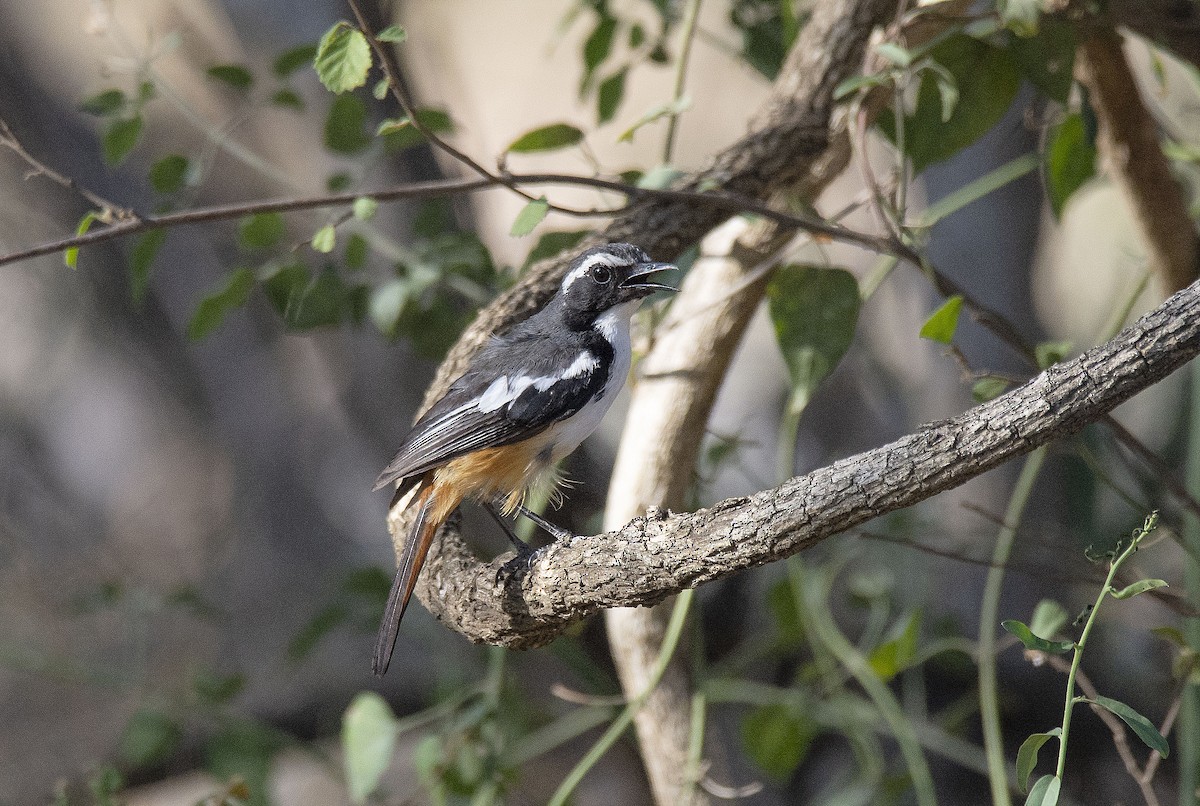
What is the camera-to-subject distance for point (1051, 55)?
256 centimetres

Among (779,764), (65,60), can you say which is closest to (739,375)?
(779,764)

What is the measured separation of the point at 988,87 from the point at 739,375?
109 inches

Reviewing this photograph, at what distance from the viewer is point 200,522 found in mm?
5316

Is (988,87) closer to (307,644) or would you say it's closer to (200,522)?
(307,644)

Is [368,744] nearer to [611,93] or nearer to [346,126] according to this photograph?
[346,126]

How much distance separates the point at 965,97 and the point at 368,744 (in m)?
2.22

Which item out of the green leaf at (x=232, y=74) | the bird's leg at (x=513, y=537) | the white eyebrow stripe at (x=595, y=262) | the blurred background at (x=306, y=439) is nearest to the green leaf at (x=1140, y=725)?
the bird's leg at (x=513, y=537)

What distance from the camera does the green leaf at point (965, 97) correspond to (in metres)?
2.64

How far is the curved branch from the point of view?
4.50ft

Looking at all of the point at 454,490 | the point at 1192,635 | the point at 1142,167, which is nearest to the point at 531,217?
Result: the point at 454,490

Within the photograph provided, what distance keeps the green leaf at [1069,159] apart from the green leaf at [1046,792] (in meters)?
1.82

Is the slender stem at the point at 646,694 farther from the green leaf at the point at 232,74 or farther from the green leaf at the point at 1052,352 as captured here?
the green leaf at the point at 232,74

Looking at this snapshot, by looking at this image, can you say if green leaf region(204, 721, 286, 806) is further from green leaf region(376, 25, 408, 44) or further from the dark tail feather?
green leaf region(376, 25, 408, 44)

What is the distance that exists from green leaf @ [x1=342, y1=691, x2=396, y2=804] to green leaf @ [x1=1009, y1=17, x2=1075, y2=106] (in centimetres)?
226
